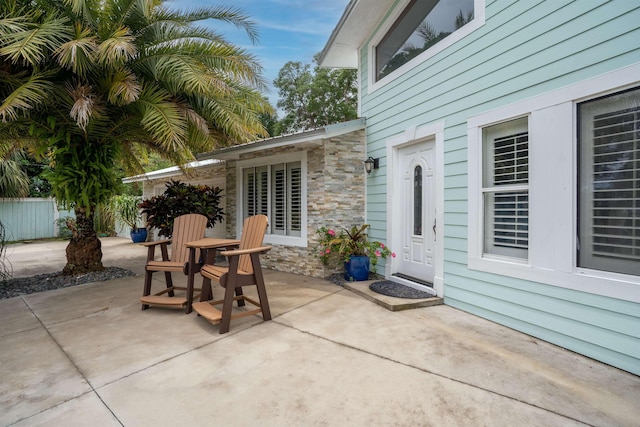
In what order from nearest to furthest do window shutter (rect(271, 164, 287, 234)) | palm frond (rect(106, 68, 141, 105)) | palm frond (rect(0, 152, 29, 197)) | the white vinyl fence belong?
palm frond (rect(106, 68, 141, 105)) → window shutter (rect(271, 164, 287, 234)) → palm frond (rect(0, 152, 29, 197)) → the white vinyl fence

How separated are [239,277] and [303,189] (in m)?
2.95

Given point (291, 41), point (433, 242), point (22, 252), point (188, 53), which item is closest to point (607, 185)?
point (433, 242)

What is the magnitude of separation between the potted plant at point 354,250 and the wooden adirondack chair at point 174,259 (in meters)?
2.05

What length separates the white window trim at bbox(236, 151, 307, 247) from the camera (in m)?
6.13

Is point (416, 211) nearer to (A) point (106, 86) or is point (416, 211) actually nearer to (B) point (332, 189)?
(B) point (332, 189)

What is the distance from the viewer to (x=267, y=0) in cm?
1059

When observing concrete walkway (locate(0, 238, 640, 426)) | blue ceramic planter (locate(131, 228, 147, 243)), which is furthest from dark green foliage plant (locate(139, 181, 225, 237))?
blue ceramic planter (locate(131, 228, 147, 243))

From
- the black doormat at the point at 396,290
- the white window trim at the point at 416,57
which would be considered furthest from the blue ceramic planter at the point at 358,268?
the white window trim at the point at 416,57

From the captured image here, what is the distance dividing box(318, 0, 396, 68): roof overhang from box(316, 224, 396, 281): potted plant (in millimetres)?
3466

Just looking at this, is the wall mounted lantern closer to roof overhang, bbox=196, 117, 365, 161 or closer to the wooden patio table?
roof overhang, bbox=196, 117, 365, 161

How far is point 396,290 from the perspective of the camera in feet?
15.0

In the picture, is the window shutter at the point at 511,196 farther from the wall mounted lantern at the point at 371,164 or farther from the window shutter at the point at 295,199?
the window shutter at the point at 295,199

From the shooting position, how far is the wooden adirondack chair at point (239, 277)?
3.31 m

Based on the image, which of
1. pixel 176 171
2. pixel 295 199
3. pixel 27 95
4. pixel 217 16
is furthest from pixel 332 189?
pixel 176 171
